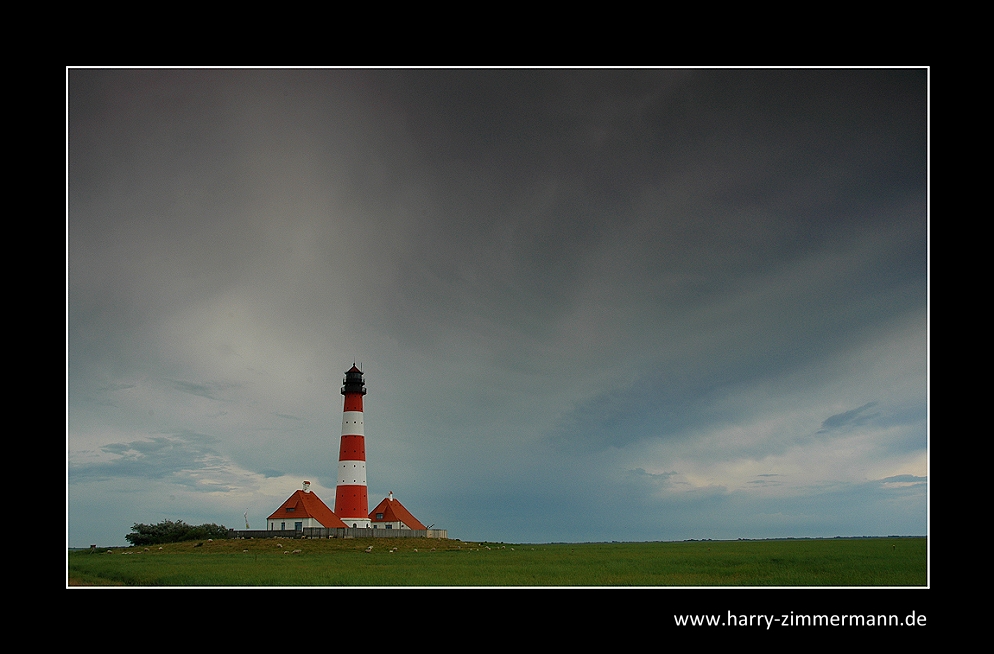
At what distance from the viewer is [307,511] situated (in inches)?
2398

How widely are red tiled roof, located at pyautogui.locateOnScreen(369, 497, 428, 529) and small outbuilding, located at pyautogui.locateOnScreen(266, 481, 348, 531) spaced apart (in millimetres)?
8031

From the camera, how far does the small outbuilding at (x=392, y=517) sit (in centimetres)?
6988

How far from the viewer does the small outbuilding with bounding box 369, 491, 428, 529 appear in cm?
6988

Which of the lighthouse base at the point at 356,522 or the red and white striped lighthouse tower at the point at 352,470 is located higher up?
the red and white striped lighthouse tower at the point at 352,470

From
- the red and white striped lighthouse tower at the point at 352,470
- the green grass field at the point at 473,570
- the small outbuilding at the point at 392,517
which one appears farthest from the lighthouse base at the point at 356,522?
the green grass field at the point at 473,570

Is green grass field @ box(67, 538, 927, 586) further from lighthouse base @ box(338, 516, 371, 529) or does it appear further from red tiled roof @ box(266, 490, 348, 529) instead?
lighthouse base @ box(338, 516, 371, 529)

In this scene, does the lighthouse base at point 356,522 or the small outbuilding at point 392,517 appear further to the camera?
the small outbuilding at point 392,517

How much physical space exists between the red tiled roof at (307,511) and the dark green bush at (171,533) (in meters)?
4.89

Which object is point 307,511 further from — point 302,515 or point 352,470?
point 352,470

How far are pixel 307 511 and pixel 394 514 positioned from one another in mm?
11624

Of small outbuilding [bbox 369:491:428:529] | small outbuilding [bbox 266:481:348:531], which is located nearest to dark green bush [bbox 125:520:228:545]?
small outbuilding [bbox 266:481:348:531]

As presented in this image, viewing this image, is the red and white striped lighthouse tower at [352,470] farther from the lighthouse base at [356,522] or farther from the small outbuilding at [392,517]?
the small outbuilding at [392,517]

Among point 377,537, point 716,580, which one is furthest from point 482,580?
point 377,537
